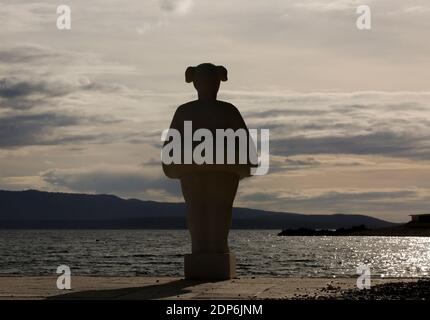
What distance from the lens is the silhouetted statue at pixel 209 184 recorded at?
16.0 m

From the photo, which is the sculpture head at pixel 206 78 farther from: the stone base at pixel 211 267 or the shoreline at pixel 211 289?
the shoreline at pixel 211 289

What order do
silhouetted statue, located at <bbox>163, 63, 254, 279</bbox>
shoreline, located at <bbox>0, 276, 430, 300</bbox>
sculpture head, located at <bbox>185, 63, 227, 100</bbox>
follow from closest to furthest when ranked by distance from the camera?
1. shoreline, located at <bbox>0, 276, 430, 300</bbox>
2. silhouetted statue, located at <bbox>163, 63, 254, 279</bbox>
3. sculpture head, located at <bbox>185, 63, 227, 100</bbox>

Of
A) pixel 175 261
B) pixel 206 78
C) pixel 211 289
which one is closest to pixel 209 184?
pixel 206 78

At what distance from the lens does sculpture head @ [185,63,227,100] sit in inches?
643

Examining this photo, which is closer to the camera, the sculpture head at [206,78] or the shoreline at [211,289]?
the shoreline at [211,289]

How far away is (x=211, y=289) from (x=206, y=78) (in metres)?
3.95

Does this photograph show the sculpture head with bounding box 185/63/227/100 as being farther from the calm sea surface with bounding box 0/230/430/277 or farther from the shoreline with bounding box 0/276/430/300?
the calm sea surface with bounding box 0/230/430/277

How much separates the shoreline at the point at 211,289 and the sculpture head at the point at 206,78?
10.6 ft

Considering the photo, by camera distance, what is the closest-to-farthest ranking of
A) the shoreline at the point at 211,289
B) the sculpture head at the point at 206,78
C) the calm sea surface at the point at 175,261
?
the shoreline at the point at 211,289 → the sculpture head at the point at 206,78 → the calm sea surface at the point at 175,261

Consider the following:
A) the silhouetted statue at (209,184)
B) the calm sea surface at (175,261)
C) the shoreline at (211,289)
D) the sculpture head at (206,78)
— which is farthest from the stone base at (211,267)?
the calm sea surface at (175,261)

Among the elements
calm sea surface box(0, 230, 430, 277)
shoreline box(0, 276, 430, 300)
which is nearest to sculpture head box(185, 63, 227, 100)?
shoreline box(0, 276, 430, 300)
